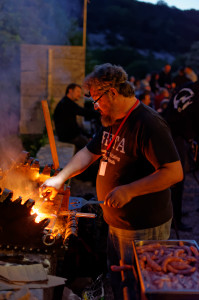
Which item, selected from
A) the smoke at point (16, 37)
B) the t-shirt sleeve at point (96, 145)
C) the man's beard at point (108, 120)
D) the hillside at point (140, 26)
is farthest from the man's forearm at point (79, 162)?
the hillside at point (140, 26)

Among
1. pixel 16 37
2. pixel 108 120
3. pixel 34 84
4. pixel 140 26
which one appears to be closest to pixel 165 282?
pixel 108 120

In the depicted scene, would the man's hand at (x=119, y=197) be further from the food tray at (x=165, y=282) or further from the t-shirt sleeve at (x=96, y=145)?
the t-shirt sleeve at (x=96, y=145)

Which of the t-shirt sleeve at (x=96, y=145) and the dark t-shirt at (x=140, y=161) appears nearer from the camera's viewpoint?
the dark t-shirt at (x=140, y=161)

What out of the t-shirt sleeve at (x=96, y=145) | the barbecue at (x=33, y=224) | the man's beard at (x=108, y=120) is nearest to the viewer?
the barbecue at (x=33, y=224)

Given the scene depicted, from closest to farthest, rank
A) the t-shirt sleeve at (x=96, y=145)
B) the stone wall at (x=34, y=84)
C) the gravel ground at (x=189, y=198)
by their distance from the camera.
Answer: the t-shirt sleeve at (x=96, y=145) → the gravel ground at (x=189, y=198) → the stone wall at (x=34, y=84)

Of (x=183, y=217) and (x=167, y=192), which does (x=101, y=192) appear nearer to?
(x=167, y=192)

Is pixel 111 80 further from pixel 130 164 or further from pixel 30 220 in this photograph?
pixel 30 220

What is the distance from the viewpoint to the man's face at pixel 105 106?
216 cm

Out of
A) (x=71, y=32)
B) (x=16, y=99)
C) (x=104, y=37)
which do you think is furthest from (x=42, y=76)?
(x=104, y=37)

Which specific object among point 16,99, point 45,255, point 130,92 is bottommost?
point 45,255

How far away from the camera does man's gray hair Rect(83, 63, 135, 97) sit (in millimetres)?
2104

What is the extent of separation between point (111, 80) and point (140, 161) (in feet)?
1.80

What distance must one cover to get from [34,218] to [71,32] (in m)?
16.9

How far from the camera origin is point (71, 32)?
17594 millimetres
